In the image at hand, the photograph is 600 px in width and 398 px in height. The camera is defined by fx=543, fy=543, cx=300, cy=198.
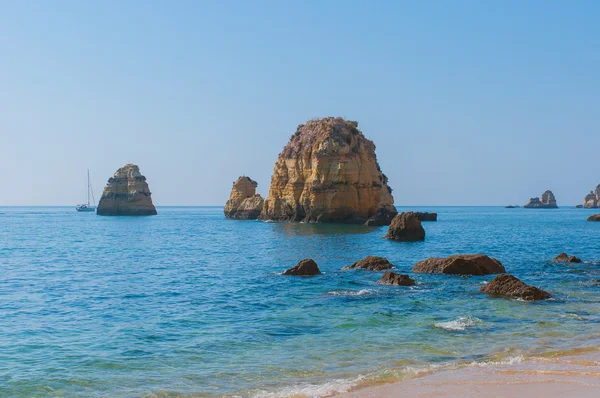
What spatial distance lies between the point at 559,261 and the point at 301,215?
54108 millimetres

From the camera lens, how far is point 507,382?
425 inches

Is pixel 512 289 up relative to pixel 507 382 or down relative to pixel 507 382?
up

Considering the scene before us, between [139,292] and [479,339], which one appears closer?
[479,339]

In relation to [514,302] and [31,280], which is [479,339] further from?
[31,280]

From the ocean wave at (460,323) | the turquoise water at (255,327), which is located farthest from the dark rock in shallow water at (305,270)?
the ocean wave at (460,323)

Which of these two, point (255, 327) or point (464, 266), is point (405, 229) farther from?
point (255, 327)

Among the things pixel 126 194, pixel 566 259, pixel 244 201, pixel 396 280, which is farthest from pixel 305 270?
pixel 126 194

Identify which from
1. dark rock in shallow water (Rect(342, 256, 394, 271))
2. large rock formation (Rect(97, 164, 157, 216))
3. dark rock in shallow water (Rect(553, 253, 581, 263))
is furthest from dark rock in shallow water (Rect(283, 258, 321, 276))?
large rock formation (Rect(97, 164, 157, 216))

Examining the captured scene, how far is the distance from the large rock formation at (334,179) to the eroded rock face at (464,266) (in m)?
47.0

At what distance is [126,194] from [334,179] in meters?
72.8

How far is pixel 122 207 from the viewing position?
445 ft

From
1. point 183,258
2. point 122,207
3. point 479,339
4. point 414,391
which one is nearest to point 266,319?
point 479,339

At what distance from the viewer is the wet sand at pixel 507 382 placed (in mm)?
10047

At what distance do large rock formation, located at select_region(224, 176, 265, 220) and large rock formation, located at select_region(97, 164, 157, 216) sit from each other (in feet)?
81.6
